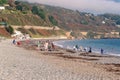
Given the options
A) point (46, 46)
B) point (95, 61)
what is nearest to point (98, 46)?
point (46, 46)

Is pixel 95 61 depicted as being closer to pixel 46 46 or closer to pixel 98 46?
pixel 46 46

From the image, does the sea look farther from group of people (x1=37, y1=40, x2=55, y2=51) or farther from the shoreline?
the shoreline

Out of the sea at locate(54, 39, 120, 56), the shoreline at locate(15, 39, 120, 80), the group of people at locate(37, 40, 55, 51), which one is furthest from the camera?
the sea at locate(54, 39, 120, 56)

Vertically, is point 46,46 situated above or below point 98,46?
above

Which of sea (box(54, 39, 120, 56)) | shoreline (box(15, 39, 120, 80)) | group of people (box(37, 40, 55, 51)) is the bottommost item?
sea (box(54, 39, 120, 56))

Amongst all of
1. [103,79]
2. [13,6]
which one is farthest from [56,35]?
[103,79]

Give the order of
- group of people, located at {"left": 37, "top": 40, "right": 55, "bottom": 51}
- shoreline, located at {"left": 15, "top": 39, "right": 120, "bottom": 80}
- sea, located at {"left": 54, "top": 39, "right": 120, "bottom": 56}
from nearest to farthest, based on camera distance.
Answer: shoreline, located at {"left": 15, "top": 39, "right": 120, "bottom": 80} → group of people, located at {"left": 37, "top": 40, "right": 55, "bottom": 51} → sea, located at {"left": 54, "top": 39, "right": 120, "bottom": 56}

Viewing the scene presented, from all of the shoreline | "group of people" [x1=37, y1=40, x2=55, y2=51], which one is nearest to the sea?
"group of people" [x1=37, y1=40, x2=55, y2=51]

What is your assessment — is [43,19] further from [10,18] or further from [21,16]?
[10,18]

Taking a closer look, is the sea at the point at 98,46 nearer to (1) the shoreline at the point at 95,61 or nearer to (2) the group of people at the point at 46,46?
(2) the group of people at the point at 46,46

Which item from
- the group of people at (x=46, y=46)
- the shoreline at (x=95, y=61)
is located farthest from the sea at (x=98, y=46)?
the shoreline at (x=95, y=61)

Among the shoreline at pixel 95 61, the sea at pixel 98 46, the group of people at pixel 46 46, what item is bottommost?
the sea at pixel 98 46

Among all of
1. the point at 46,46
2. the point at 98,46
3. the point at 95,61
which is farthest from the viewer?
the point at 98,46

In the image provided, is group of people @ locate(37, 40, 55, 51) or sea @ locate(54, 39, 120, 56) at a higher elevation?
group of people @ locate(37, 40, 55, 51)
